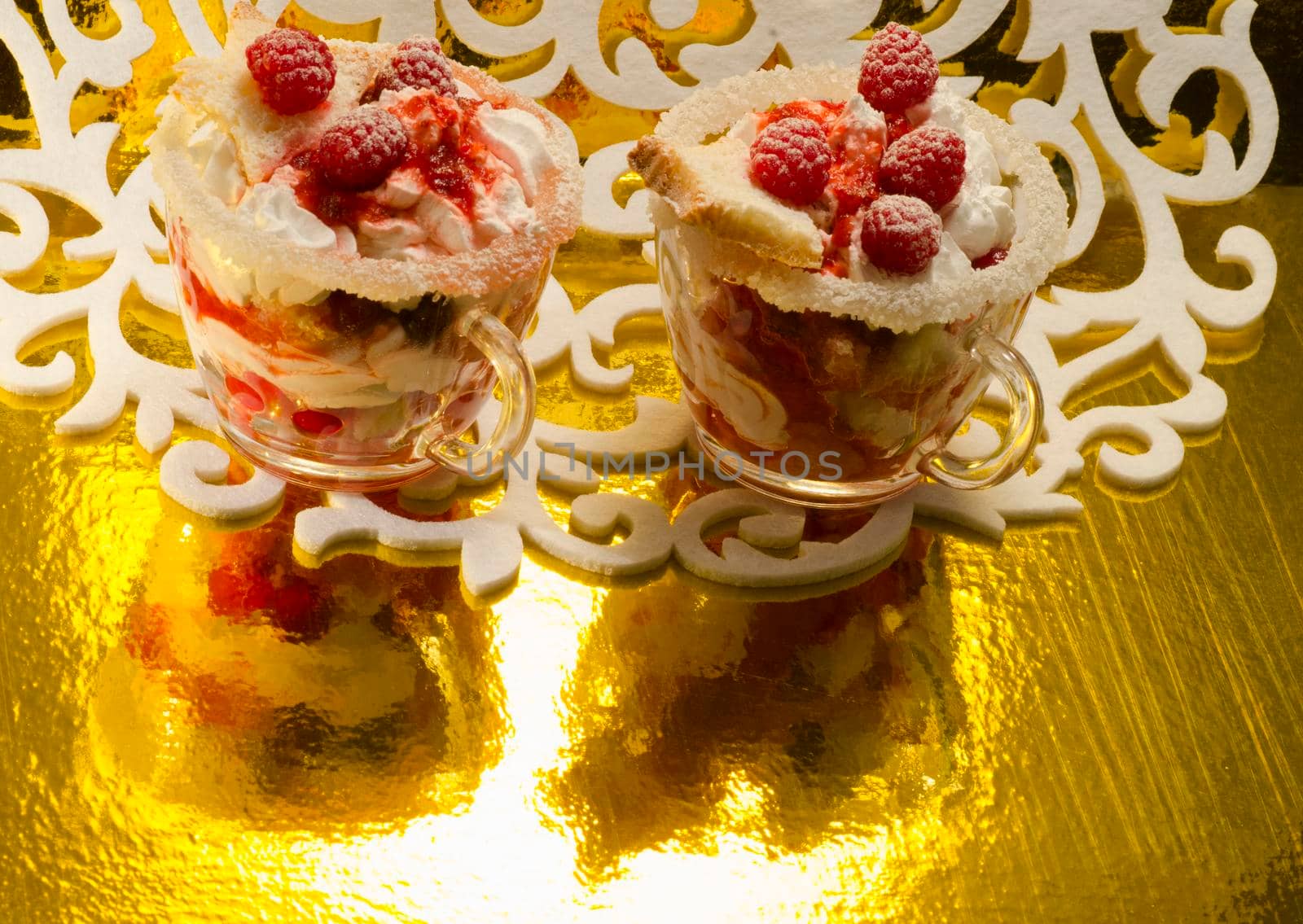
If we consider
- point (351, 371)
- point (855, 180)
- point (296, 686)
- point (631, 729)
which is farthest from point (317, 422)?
point (855, 180)

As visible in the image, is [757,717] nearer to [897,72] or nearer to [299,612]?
[299,612]

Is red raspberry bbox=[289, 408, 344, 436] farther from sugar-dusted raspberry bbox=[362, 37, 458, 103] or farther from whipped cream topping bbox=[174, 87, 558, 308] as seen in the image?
sugar-dusted raspberry bbox=[362, 37, 458, 103]

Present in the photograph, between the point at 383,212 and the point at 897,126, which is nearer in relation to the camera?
the point at 383,212

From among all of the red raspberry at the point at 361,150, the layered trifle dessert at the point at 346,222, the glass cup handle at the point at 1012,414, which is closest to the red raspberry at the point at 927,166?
the glass cup handle at the point at 1012,414

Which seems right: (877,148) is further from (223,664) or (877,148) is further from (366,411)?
(223,664)

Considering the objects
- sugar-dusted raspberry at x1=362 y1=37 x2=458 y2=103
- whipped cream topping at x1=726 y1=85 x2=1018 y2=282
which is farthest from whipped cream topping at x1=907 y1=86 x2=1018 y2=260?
sugar-dusted raspberry at x1=362 y1=37 x2=458 y2=103

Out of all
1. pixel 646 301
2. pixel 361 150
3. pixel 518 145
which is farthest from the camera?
pixel 646 301

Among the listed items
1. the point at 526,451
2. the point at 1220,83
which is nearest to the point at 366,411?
the point at 526,451

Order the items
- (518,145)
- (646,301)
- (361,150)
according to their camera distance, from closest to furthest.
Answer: (361,150) < (518,145) < (646,301)
